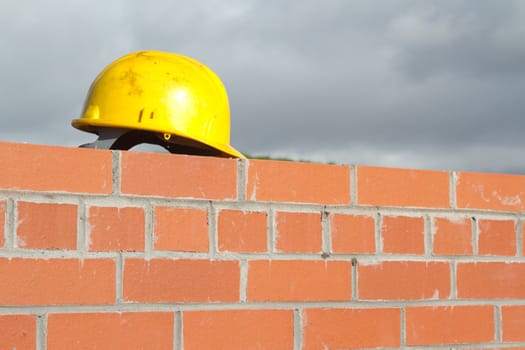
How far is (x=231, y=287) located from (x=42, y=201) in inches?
24.9

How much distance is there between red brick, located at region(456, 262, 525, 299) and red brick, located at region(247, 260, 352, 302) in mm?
523

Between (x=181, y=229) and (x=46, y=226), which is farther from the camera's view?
(x=181, y=229)

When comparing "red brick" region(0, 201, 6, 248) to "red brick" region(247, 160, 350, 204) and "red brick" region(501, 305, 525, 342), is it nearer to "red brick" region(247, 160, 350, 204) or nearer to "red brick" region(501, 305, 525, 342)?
"red brick" region(247, 160, 350, 204)

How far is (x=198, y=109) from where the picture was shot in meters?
3.33

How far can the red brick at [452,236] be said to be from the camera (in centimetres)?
323

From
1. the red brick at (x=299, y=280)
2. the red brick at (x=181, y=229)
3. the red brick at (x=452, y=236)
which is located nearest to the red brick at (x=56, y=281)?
the red brick at (x=181, y=229)

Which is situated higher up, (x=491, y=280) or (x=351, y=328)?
(x=491, y=280)

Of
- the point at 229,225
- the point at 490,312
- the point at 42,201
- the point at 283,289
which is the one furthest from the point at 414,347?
the point at 42,201

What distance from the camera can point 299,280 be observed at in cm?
289

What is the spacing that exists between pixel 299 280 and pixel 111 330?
0.64m

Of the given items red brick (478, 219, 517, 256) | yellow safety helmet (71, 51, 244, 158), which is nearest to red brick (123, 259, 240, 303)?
yellow safety helmet (71, 51, 244, 158)

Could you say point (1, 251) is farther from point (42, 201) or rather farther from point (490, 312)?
point (490, 312)

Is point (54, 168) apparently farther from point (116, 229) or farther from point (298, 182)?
point (298, 182)

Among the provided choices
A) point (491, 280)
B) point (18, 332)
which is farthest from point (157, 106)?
point (491, 280)
